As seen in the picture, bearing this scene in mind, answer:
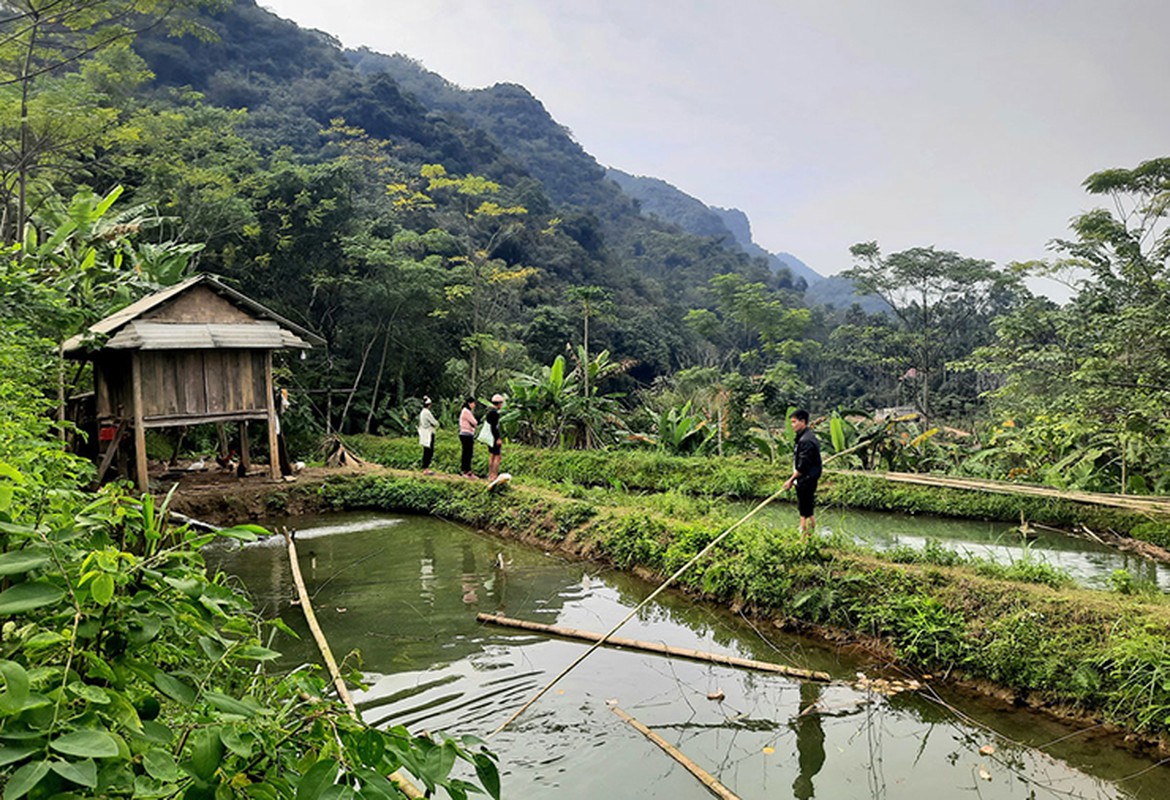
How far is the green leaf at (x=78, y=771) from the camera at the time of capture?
1172 mm

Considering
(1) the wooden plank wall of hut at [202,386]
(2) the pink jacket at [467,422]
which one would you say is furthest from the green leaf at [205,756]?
(2) the pink jacket at [467,422]

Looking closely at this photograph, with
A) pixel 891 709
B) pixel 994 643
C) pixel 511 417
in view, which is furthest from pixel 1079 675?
pixel 511 417

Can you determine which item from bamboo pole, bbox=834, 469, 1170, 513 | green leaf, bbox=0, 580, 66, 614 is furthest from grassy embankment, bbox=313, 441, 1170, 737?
green leaf, bbox=0, 580, 66, 614

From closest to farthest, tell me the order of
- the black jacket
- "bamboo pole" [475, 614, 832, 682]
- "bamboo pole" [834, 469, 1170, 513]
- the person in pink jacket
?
"bamboo pole" [475, 614, 832, 682], the black jacket, "bamboo pole" [834, 469, 1170, 513], the person in pink jacket

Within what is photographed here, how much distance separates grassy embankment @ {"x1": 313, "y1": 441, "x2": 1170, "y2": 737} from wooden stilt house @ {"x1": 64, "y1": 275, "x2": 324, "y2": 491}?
5332 millimetres

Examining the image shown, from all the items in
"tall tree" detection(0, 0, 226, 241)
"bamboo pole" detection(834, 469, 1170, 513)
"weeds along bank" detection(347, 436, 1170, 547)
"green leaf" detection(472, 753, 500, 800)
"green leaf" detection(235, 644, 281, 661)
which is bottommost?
"weeds along bank" detection(347, 436, 1170, 547)

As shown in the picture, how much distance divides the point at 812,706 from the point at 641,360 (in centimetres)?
3066

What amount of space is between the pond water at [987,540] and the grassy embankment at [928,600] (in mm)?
1097

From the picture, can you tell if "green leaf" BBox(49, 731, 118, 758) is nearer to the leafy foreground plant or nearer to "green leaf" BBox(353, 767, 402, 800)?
the leafy foreground plant

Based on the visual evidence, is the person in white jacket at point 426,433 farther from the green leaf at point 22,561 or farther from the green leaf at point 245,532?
the green leaf at point 22,561

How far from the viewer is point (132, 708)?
1433mm

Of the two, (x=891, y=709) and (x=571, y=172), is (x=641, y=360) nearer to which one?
(x=891, y=709)

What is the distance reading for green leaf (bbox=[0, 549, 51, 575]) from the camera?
1350 mm

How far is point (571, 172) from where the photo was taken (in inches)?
2813
